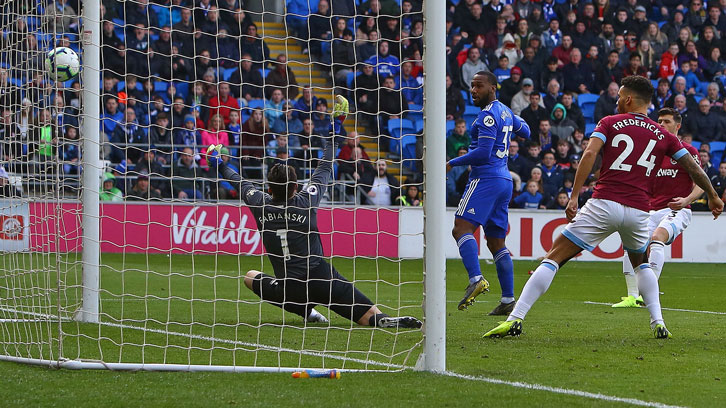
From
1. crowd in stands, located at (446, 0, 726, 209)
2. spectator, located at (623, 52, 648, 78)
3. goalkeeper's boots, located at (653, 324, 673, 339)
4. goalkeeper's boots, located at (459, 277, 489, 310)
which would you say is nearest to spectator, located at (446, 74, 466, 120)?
crowd in stands, located at (446, 0, 726, 209)

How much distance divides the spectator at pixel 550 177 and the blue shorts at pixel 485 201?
10160mm

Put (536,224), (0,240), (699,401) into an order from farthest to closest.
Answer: (536,224), (0,240), (699,401)

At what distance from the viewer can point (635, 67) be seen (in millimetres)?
22453

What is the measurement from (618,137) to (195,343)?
3.26m

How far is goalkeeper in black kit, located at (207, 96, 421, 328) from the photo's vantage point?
7700 mm

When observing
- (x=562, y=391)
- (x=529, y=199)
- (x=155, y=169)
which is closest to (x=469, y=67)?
(x=529, y=199)

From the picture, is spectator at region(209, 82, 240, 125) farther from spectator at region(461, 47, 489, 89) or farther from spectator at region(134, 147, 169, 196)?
spectator at region(461, 47, 489, 89)

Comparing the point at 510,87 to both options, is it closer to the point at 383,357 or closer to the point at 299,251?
the point at 299,251

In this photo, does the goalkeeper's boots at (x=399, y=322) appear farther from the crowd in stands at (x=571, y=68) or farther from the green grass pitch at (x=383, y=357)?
the crowd in stands at (x=571, y=68)

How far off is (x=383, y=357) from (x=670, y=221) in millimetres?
4878

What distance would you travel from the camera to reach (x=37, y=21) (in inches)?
277

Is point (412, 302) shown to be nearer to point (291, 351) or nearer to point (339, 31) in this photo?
point (291, 351)

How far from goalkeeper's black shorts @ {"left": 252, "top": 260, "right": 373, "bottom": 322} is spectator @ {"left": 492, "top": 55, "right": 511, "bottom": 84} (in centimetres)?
1390

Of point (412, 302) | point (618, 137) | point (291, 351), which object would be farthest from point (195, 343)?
point (412, 302)
